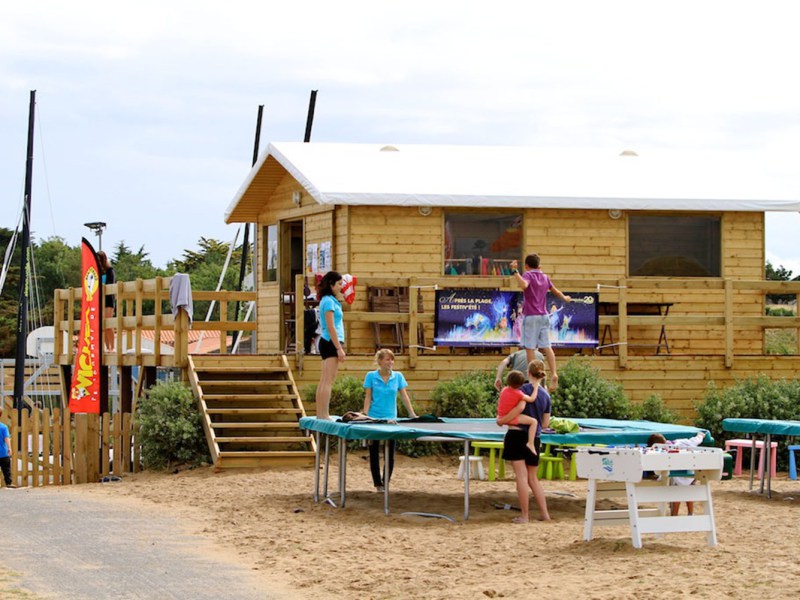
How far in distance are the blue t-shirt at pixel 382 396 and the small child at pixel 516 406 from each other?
2152 millimetres

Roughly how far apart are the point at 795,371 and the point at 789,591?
484 inches

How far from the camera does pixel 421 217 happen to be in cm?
2148

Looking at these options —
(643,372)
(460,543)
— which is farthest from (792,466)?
(460,543)

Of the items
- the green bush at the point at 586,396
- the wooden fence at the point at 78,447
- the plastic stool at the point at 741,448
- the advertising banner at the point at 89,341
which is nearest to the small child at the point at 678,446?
the plastic stool at the point at 741,448

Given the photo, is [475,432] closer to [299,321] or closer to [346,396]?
[346,396]

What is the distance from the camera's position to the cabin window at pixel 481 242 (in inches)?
854

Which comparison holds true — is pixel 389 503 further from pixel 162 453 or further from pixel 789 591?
pixel 789 591

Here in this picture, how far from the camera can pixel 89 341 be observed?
2273 centimetres

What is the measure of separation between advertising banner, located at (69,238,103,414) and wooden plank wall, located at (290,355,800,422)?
4.52 metres

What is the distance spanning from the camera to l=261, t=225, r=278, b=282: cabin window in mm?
24770

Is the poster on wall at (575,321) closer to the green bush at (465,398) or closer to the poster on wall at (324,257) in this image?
the green bush at (465,398)

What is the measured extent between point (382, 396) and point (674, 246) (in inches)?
356

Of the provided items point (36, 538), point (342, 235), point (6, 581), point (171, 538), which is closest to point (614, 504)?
point (171, 538)

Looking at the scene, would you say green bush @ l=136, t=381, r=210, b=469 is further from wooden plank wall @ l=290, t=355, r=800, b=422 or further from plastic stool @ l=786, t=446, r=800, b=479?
plastic stool @ l=786, t=446, r=800, b=479
